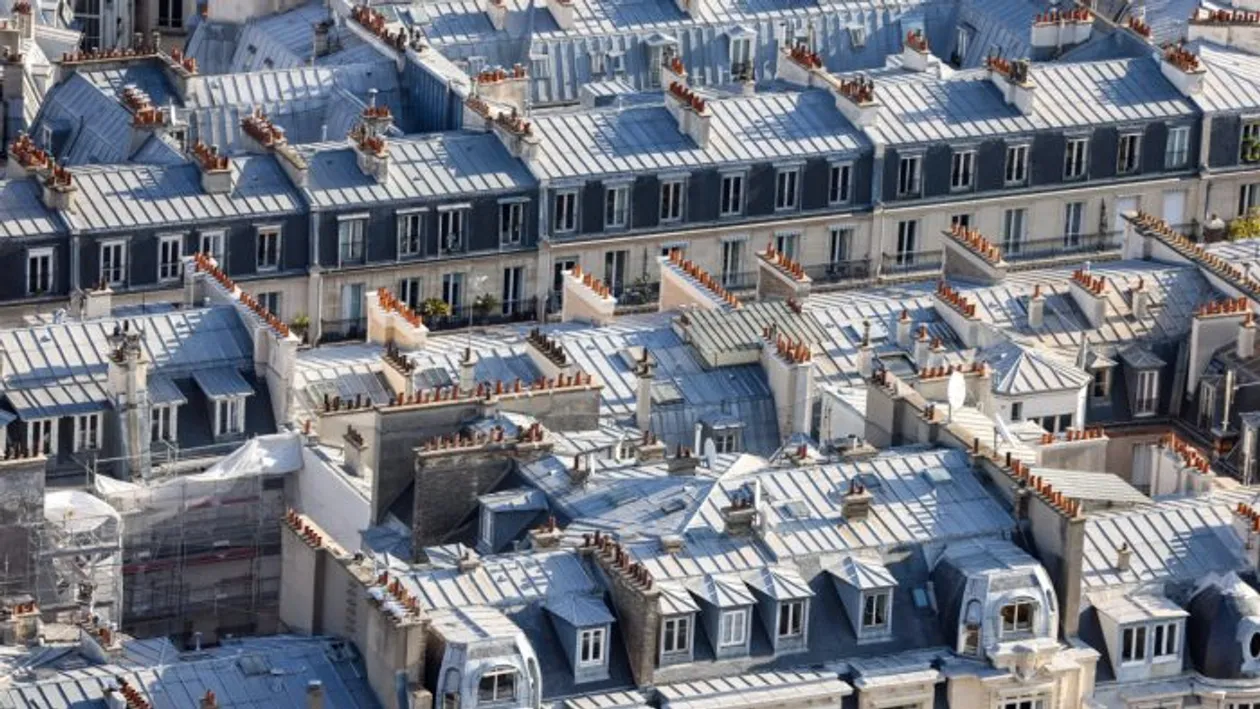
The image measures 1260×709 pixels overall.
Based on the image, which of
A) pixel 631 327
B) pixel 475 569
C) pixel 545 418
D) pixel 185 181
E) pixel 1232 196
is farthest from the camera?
pixel 1232 196

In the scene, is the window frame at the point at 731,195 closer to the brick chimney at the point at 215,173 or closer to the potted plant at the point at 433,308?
the potted plant at the point at 433,308

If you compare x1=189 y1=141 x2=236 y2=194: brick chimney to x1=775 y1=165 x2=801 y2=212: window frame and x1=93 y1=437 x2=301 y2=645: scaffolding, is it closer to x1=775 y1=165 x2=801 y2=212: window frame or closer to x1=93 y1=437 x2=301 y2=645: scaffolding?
x1=775 y1=165 x2=801 y2=212: window frame

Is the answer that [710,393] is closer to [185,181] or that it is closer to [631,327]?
[631,327]

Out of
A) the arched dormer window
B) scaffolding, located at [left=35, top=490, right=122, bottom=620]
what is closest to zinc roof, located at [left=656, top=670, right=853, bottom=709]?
the arched dormer window

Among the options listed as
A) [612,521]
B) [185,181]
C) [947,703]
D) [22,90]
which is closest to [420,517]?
[612,521]

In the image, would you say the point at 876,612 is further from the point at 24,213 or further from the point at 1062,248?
the point at 1062,248

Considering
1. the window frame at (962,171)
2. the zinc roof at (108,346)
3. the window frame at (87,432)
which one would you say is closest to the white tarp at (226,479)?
the window frame at (87,432)

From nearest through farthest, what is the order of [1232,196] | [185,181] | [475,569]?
1. [475,569]
2. [185,181]
3. [1232,196]
